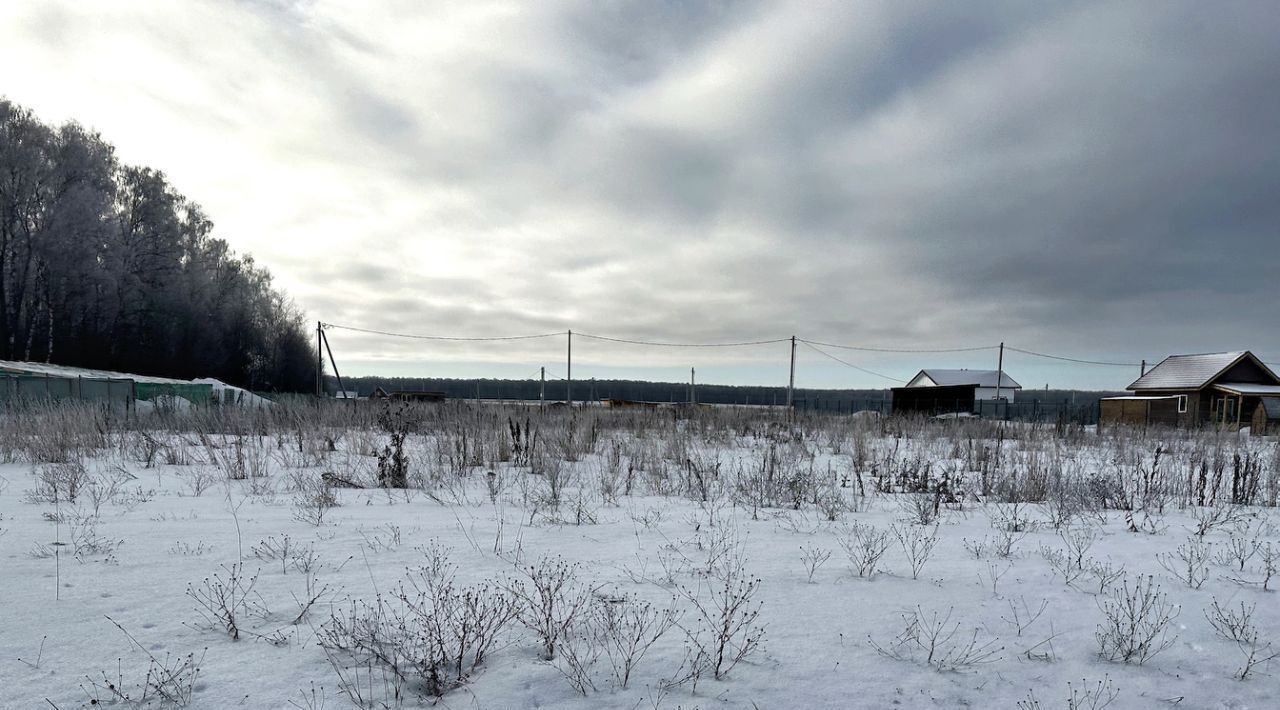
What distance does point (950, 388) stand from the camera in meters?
42.7

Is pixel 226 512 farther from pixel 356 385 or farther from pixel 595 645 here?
pixel 356 385

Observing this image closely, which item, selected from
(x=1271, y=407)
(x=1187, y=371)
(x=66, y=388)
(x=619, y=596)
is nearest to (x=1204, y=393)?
(x=1187, y=371)

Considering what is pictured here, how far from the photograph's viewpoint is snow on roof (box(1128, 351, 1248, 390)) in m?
30.8

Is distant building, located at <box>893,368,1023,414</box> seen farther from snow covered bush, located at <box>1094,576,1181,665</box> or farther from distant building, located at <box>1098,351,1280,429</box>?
snow covered bush, located at <box>1094,576,1181,665</box>

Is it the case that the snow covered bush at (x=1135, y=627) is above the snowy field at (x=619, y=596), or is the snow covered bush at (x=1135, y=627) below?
above

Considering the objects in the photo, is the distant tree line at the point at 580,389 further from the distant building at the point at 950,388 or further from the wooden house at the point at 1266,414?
the wooden house at the point at 1266,414

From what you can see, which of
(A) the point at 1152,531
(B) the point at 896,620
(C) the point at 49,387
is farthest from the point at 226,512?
(C) the point at 49,387

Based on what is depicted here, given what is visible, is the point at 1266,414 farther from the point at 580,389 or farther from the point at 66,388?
the point at 580,389

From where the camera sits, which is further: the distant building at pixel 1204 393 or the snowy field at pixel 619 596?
the distant building at pixel 1204 393

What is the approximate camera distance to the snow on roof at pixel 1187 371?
30.8 meters

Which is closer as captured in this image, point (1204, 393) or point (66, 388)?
point (66, 388)

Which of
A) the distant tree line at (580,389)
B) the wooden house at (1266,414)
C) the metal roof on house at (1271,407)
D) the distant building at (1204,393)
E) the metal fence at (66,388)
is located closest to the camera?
the metal fence at (66,388)

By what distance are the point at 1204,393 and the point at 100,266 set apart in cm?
5671

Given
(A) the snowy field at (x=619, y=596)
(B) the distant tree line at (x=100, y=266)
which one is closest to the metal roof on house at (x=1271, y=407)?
(A) the snowy field at (x=619, y=596)
